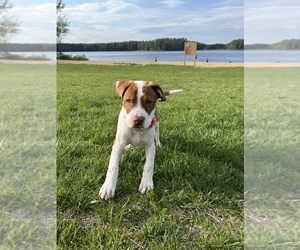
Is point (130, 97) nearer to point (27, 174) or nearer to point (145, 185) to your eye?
point (145, 185)

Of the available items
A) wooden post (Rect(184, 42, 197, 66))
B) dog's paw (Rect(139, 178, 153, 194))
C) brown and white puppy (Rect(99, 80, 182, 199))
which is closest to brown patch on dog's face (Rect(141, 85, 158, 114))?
brown and white puppy (Rect(99, 80, 182, 199))

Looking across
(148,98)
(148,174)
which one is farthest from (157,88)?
(148,174)

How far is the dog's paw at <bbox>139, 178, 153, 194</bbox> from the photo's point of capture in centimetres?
221

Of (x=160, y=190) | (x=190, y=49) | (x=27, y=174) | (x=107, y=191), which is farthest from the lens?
(x=190, y=49)

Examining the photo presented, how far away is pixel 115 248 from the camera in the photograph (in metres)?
1.69

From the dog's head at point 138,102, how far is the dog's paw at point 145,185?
1.29ft

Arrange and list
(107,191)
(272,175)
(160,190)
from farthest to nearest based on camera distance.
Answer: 1. (272,175)
2. (160,190)
3. (107,191)

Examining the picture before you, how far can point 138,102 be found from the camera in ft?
7.21

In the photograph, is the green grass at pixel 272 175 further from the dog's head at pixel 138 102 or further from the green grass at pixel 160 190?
the dog's head at pixel 138 102

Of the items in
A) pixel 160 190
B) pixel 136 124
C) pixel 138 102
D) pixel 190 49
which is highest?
pixel 190 49

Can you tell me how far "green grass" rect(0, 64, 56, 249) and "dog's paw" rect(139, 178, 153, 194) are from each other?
602mm

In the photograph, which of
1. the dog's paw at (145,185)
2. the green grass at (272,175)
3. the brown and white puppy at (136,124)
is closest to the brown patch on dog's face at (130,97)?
the brown and white puppy at (136,124)

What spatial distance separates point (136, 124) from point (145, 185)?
0.45 m

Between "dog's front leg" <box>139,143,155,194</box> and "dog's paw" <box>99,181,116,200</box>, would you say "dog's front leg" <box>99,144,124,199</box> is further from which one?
"dog's front leg" <box>139,143,155,194</box>
